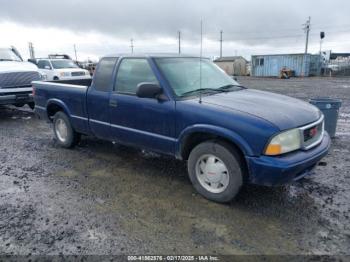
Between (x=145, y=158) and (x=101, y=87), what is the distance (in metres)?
1.45

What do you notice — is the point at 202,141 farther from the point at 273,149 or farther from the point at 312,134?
the point at 312,134

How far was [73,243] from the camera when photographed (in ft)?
9.89

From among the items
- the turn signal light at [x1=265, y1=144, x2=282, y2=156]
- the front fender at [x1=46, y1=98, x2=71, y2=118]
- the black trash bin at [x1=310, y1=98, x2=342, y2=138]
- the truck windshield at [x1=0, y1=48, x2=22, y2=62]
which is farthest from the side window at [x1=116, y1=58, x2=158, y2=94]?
the truck windshield at [x1=0, y1=48, x2=22, y2=62]

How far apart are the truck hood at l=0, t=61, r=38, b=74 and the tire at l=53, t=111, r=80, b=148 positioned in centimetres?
392

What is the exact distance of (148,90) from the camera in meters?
3.95

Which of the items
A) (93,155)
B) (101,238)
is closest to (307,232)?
(101,238)

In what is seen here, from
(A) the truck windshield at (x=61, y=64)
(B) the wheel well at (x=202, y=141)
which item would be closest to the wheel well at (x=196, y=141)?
(B) the wheel well at (x=202, y=141)

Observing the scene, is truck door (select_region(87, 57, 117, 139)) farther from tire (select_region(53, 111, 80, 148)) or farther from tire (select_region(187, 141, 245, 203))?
tire (select_region(187, 141, 245, 203))

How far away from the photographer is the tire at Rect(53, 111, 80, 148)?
5855 millimetres

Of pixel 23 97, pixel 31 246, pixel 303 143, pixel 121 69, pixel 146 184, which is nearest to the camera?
pixel 31 246

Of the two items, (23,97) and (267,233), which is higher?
(23,97)

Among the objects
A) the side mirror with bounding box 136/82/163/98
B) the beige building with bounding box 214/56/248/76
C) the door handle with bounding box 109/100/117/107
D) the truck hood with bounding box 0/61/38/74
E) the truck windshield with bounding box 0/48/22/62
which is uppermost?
the truck windshield with bounding box 0/48/22/62

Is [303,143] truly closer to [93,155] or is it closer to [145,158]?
[145,158]

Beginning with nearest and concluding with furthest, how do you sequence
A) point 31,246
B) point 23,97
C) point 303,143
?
point 31,246
point 303,143
point 23,97
